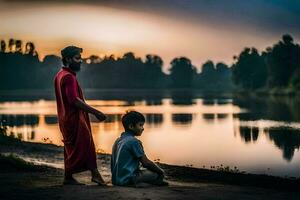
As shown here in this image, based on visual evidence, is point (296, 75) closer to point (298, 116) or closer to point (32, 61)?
point (298, 116)

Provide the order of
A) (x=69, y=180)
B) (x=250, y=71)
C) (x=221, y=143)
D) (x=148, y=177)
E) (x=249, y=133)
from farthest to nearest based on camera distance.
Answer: (x=250, y=71) < (x=249, y=133) < (x=221, y=143) < (x=69, y=180) < (x=148, y=177)

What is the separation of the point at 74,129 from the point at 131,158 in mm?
1221

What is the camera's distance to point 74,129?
10438 millimetres

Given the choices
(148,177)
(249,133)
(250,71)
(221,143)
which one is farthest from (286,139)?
(250,71)

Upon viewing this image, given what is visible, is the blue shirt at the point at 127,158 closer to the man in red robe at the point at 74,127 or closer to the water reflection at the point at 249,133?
the man in red robe at the point at 74,127

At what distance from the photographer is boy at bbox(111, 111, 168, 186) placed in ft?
32.4

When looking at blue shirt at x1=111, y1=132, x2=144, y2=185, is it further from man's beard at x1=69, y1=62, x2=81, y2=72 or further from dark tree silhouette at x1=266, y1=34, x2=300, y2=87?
dark tree silhouette at x1=266, y1=34, x2=300, y2=87

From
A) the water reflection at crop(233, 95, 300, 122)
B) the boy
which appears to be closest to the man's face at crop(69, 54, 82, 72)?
the boy

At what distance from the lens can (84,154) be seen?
1041 centimetres

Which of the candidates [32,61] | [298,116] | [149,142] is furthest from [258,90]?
[149,142]

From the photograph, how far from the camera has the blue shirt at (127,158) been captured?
987 centimetres

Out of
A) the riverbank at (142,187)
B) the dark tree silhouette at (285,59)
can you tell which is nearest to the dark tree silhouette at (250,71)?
the dark tree silhouette at (285,59)

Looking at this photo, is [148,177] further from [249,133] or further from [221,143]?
[249,133]

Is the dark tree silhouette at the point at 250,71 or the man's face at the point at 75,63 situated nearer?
the man's face at the point at 75,63
